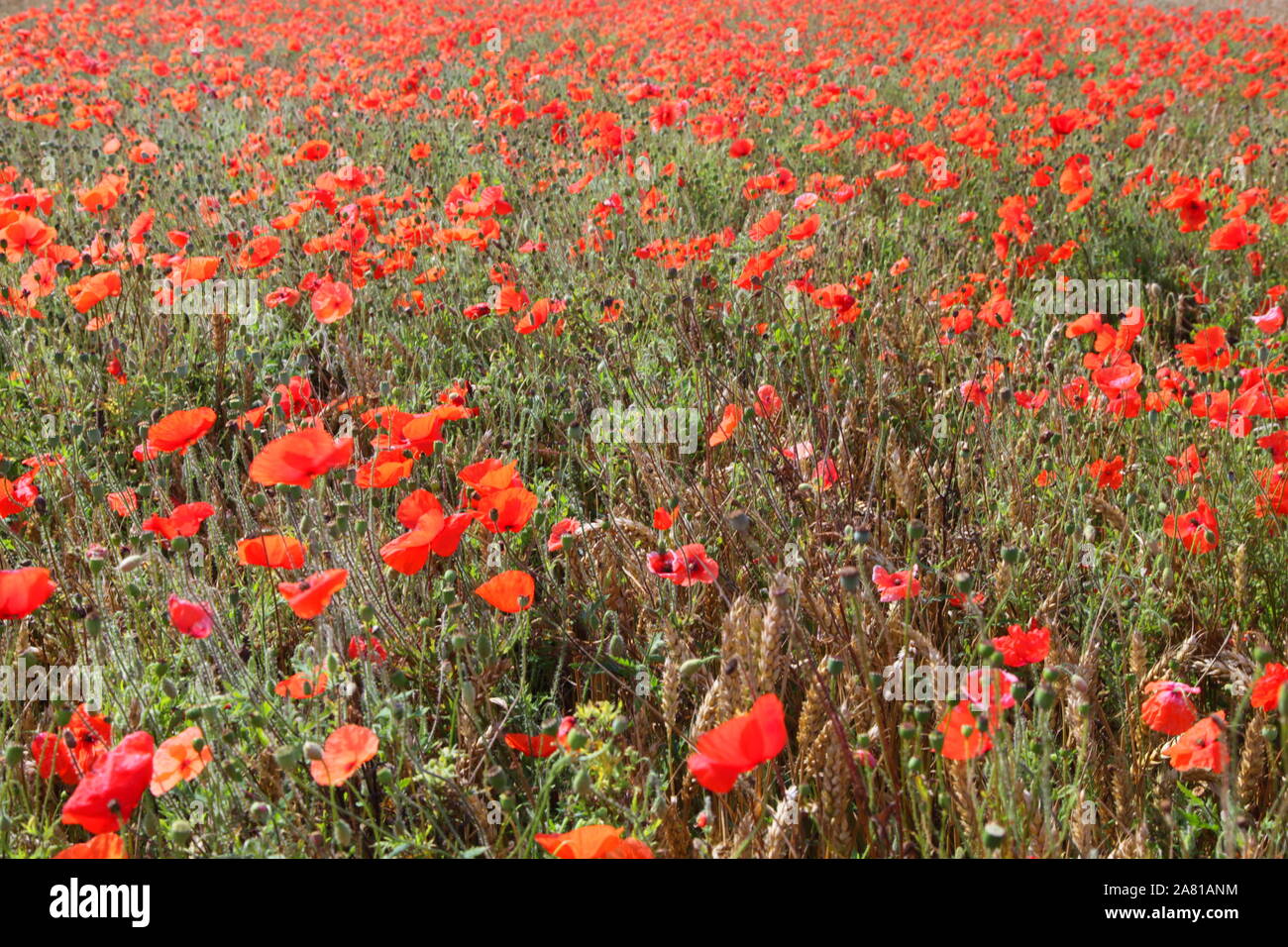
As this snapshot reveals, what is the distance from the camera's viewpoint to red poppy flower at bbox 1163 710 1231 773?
5.31 ft

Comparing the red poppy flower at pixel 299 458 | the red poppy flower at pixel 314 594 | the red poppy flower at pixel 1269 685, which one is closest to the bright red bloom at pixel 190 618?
the red poppy flower at pixel 314 594

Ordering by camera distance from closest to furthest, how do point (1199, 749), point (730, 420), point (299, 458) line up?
point (1199, 749)
point (299, 458)
point (730, 420)

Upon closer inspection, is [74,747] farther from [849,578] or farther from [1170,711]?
[1170,711]

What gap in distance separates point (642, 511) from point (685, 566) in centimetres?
82

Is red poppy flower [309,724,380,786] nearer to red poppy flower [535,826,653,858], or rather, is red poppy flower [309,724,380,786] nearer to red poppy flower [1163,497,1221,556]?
red poppy flower [535,826,653,858]

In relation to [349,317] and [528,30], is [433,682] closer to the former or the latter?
[349,317]

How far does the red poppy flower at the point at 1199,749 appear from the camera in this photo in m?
1.62

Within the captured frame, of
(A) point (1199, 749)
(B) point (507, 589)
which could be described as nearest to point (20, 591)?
(B) point (507, 589)

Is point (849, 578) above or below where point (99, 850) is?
above

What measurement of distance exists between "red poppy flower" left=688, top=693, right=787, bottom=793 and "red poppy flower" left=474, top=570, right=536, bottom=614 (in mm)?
615

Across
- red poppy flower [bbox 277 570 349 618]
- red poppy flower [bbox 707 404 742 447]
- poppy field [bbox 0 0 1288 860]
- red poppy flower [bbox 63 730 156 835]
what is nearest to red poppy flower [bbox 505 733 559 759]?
poppy field [bbox 0 0 1288 860]

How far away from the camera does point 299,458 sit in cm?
180

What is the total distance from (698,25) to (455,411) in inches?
346

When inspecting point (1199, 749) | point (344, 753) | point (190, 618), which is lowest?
point (1199, 749)
